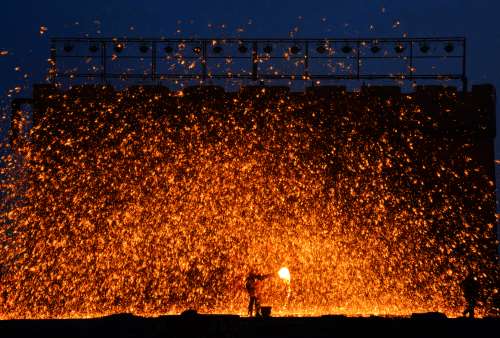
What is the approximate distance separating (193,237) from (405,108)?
6090mm

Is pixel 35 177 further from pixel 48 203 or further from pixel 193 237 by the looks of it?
A: pixel 193 237

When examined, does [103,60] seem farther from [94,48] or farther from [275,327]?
[275,327]

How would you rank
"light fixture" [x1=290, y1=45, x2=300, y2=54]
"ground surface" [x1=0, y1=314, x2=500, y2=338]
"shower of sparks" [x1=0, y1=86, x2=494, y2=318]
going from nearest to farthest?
"ground surface" [x1=0, y1=314, x2=500, y2=338]
"shower of sparks" [x1=0, y1=86, x2=494, y2=318]
"light fixture" [x1=290, y1=45, x2=300, y2=54]

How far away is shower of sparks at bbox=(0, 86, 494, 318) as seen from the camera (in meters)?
17.1

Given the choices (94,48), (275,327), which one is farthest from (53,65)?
(275,327)

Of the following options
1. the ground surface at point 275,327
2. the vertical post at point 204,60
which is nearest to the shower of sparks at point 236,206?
the vertical post at point 204,60

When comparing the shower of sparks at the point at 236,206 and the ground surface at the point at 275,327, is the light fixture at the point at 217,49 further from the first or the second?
the ground surface at the point at 275,327

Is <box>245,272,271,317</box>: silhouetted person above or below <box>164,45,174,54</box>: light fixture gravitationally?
below

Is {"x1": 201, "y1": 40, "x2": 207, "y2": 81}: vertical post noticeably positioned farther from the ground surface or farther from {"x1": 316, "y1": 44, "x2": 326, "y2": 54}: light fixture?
the ground surface

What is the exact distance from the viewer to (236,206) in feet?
58.1

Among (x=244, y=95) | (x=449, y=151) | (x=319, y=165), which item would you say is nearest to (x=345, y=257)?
(x=319, y=165)

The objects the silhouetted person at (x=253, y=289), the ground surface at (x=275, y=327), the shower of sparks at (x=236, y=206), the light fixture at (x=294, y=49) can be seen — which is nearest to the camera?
the ground surface at (x=275, y=327)

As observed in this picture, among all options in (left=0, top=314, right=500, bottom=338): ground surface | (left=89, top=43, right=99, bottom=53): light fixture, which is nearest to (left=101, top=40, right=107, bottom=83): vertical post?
(left=89, top=43, right=99, bottom=53): light fixture

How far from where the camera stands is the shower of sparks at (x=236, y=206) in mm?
17094
